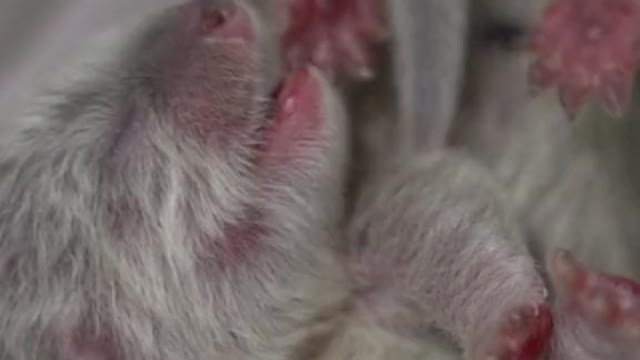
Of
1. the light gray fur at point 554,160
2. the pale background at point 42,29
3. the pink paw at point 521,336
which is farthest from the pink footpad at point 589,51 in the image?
the pale background at point 42,29

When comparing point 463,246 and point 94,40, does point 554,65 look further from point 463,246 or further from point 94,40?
point 94,40

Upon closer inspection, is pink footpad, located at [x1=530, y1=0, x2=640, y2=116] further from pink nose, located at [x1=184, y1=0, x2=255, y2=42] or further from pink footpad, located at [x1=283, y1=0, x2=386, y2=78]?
pink nose, located at [x1=184, y1=0, x2=255, y2=42]

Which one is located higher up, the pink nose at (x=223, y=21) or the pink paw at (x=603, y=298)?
the pink nose at (x=223, y=21)

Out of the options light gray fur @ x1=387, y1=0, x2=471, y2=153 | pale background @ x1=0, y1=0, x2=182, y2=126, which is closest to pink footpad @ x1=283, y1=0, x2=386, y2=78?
light gray fur @ x1=387, y1=0, x2=471, y2=153

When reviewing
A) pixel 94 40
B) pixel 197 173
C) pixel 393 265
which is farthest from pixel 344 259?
pixel 94 40

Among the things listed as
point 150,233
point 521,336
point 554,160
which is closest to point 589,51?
point 554,160

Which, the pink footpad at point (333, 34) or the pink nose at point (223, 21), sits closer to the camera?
the pink nose at point (223, 21)

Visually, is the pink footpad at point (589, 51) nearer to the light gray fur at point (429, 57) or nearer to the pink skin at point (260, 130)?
the light gray fur at point (429, 57)
